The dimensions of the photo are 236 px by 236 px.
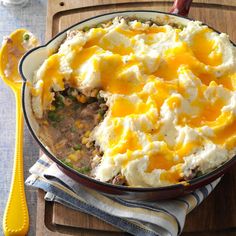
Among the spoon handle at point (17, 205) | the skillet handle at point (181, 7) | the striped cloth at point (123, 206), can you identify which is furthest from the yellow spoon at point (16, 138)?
the skillet handle at point (181, 7)

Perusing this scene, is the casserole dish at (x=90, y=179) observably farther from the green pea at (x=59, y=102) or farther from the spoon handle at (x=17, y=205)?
the spoon handle at (x=17, y=205)

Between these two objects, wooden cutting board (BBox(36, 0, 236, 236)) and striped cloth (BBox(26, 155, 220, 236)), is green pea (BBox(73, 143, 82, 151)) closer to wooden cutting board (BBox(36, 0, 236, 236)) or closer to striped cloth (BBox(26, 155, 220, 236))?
striped cloth (BBox(26, 155, 220, 236))

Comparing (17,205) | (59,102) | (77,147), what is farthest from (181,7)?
(17,205)

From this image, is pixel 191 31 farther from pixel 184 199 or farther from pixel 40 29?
pixel 40 29

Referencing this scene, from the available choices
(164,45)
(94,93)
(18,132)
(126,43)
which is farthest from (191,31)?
(18,132)

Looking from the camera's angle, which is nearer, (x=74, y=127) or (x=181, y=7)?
(x=74, y=127)

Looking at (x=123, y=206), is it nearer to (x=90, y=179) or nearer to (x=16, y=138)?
(x=90, y=179)

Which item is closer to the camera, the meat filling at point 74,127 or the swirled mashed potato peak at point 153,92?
the swirled mashed potato peak at point 153,92
